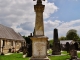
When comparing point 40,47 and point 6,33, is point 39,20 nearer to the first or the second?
point 40,47

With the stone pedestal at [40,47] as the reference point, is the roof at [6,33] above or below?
above

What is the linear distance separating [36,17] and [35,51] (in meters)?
2.29

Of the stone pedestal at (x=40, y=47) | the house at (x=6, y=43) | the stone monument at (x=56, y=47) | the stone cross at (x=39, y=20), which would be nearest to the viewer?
the stone pedestal at (x=40, y=47)

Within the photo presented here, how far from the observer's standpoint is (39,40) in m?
10.7

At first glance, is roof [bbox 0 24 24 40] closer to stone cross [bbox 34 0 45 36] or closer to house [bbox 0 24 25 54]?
house [bbox 0 24 25 54]

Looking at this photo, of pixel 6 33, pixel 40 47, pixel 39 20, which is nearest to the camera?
pixel 40 47

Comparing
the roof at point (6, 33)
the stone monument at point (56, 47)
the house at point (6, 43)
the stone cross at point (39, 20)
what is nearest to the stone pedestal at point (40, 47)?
the stone cross at point (39, 20)

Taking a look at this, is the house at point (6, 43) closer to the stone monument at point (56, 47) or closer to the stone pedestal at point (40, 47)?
the stone monument at point (56, 47)

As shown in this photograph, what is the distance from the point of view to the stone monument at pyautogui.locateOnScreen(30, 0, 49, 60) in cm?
1064

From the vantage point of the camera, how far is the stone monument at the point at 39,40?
10.6m

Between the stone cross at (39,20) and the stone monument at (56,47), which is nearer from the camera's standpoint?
the stone cross at (39,20)

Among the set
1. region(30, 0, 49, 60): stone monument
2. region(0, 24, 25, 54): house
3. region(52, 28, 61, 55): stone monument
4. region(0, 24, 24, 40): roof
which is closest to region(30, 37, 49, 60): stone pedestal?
region(30, 0, 49, 60): stone monument

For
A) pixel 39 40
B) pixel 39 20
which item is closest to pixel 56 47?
pixel 39 20

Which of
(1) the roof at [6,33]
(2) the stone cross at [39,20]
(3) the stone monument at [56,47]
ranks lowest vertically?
(3) the stone monument at [56,47]
